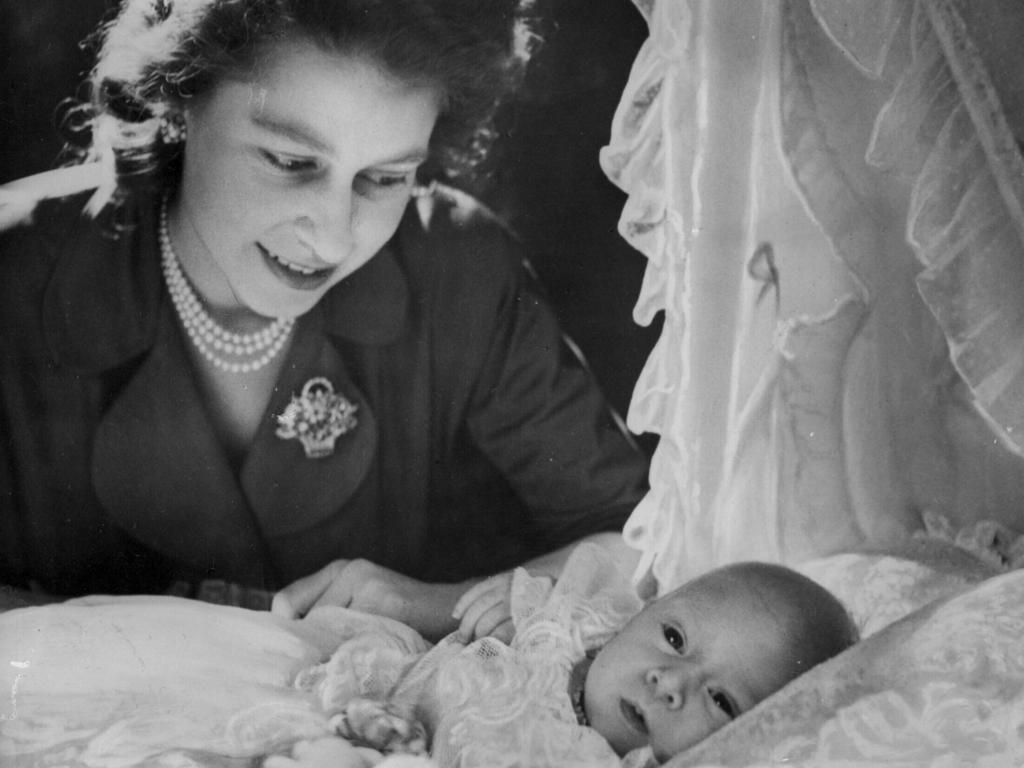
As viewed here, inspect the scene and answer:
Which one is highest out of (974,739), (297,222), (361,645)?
(297,222)

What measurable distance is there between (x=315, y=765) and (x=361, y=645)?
0.70 feet

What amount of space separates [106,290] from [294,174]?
36 cm

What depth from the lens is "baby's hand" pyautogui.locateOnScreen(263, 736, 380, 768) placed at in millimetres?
1942

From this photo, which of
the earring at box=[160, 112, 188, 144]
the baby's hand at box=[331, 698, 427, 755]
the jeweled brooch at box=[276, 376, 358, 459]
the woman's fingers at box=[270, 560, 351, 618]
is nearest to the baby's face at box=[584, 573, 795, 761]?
the baby's hand at box=[331, 698, 427, 755]

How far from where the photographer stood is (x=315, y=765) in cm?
194

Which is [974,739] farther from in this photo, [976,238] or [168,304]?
[168,304]

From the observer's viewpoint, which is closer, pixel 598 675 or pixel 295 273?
pixel 598 675

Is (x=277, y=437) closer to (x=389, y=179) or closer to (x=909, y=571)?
(x=389, y=179)

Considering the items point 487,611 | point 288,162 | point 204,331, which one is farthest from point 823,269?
A: point 204,331

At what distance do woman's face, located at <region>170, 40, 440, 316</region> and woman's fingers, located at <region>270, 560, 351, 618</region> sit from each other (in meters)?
0.43

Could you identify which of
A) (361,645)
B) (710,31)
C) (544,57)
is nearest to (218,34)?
(544,57)

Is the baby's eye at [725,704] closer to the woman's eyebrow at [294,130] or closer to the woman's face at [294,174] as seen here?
the woman's face at [294,174]

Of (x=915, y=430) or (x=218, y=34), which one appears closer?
(x=218, y=34)

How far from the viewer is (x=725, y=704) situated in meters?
1.99
